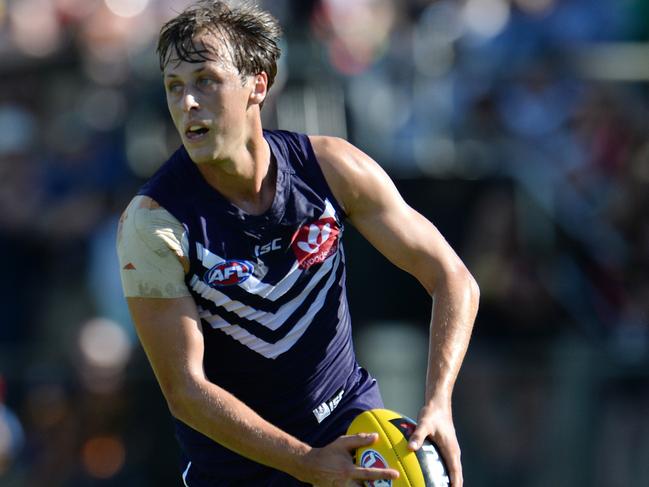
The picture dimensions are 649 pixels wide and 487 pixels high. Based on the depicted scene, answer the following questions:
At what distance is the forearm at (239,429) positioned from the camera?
4.89m

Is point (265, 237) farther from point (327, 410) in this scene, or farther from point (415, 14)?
point (415, 14)

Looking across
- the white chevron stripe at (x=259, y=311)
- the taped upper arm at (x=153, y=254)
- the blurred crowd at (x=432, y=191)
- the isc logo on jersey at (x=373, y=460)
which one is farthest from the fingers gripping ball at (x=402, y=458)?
the blurred crowd at (x=432, y=191)

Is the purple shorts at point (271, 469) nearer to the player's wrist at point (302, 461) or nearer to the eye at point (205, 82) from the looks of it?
the player's wrist at point (302, 461)

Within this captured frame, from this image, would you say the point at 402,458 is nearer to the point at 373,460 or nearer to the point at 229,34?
the point at 373,460

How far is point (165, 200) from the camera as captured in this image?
5.27 meters

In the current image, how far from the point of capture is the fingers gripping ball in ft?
16.1

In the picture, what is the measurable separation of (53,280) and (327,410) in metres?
6.00

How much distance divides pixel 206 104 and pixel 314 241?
2.47 feet

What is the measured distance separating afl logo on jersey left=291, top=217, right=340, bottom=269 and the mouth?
58 centimetres

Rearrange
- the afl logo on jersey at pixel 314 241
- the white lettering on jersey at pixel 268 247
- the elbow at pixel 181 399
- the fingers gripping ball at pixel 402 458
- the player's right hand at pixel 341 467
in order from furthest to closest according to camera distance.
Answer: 1. the afl logo on jersey at pixel 314 241
2. the white lettering on jersey at pixel 268 247
3. the elbow at pixel 181 399
4. the fingers gripping ball at pixel 402 458
5. the player's right hand at pixel 341 467

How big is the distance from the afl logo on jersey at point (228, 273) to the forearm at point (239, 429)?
1.51 ft

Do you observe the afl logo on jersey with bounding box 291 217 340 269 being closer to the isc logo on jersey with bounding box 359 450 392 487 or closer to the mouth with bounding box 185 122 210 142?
the mouth with bounding box 185 122 210 142

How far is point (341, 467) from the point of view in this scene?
15.9 ft

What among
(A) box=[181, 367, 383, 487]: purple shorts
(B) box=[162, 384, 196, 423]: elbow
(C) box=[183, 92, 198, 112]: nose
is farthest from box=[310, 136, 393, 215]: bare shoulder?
(B) box=[162, 384, 196, 423]: elbow
